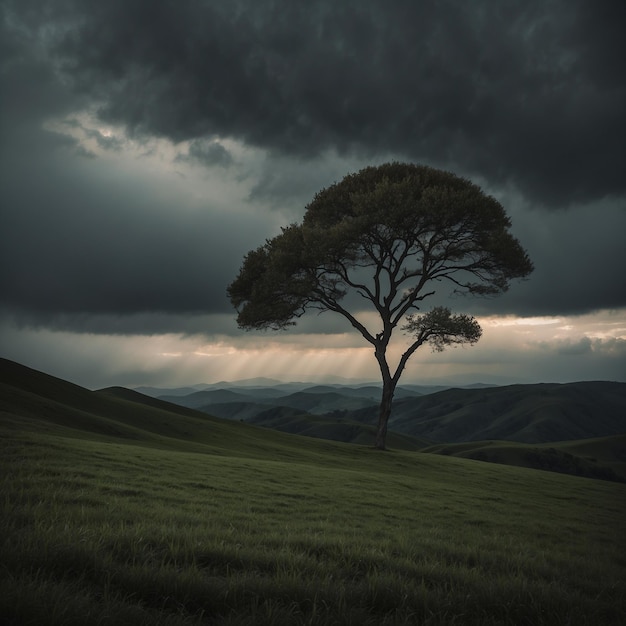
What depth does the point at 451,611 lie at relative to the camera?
4.94 metres

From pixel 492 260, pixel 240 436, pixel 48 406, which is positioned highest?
pixel 492 260

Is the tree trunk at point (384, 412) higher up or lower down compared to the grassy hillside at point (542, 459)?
higher up

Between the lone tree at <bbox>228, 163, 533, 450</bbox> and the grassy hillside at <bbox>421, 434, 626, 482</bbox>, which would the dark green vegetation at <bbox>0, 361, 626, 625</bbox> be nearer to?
the lone tree at <bbox>228, 163, 533, 450</bbox>

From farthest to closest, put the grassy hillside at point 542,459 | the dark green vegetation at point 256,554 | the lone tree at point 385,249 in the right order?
the grassy hillside at point 542,459 → the lone tree at point 385,249 → the dark green vegetation at point 256,554

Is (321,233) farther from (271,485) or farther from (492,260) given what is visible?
(271,485)

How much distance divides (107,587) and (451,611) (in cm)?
367

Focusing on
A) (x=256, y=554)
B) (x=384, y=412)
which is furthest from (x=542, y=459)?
(x=256, y=554)

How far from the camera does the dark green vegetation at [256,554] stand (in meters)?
4.31

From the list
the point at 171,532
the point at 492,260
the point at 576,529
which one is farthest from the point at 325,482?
the point at 492,260

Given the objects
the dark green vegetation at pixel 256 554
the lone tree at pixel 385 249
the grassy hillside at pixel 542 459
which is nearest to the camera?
the dark green vegetation at pixel 256 554

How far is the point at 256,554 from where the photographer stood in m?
5.89

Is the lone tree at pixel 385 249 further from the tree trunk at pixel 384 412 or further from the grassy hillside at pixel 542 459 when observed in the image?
the grassy hillside at pixel 542 459

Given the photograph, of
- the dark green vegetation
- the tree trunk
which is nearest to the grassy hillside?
the tree trunk

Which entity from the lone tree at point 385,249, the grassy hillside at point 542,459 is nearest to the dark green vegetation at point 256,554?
the lone tree at point 385,249
